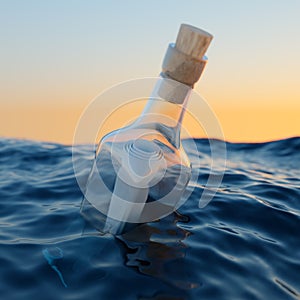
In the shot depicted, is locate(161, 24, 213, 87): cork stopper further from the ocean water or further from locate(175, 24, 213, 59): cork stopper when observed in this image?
the ocean water

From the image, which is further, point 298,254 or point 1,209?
point 1,209

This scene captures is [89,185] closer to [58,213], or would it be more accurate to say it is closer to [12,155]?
[58,213]

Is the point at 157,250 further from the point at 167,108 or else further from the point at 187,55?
the point at 187,55

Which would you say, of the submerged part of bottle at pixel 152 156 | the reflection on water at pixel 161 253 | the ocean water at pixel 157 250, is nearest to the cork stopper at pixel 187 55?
the submerged part of bottle at pixel 152 156

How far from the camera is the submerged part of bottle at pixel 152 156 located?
2.50m

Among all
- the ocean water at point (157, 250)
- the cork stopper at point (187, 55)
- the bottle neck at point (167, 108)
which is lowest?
the ocean water at point (157, 250)

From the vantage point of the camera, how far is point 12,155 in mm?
7223

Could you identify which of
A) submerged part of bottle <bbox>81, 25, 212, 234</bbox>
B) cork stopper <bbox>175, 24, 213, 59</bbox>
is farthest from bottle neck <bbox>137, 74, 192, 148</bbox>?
cork stopper <bbox>175, 24, 213, 59</bbox>

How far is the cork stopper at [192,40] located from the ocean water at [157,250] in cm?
100

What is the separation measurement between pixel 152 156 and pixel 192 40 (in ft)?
2.41

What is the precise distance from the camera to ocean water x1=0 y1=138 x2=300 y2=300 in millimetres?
2535

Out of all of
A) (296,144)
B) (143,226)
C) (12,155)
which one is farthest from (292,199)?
(12,155)

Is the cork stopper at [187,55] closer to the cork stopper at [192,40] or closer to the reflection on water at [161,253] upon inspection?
the cork stopper at [192,40]

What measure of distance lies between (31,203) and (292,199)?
2827mm
